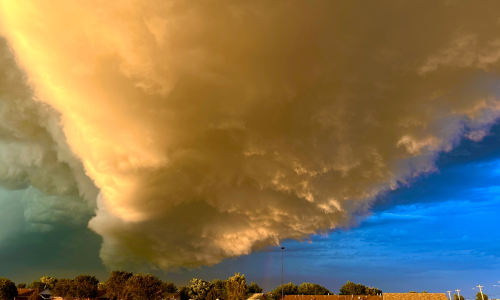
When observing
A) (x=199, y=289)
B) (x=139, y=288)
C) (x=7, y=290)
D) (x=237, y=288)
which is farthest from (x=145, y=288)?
(x=7, y=290)

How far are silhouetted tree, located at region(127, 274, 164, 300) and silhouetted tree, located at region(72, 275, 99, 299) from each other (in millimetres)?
33198

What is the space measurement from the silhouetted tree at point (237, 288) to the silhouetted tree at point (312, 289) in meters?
74.9

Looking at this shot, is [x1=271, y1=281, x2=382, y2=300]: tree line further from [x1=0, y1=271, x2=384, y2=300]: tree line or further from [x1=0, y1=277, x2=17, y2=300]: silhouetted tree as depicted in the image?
[x1=0, y1=277, x2=17, y2=300]: silhouetted tree

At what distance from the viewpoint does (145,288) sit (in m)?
105

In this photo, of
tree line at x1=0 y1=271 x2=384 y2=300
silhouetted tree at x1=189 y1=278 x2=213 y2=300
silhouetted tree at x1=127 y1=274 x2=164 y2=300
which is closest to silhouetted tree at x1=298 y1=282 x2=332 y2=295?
tree line at x1=0 y1=271 x2=384 y2=300

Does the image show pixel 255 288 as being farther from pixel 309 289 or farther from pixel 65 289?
pixel 65 289

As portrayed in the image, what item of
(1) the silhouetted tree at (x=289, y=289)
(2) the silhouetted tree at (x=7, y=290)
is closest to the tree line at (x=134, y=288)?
(2) the silhouetted tree at (x=7, y=290)

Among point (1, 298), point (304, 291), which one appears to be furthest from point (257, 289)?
→ point (1, 298)

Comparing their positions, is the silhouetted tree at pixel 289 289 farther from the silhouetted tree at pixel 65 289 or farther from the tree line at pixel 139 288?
the silhouetted tree at pixel 65 289

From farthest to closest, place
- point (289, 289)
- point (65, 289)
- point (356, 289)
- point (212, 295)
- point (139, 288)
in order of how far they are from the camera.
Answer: point (289, 289)
point (356, 289)
point (65, 289)
point (212, 295)
point (139, 288)

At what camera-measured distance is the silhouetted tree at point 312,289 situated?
575 feet

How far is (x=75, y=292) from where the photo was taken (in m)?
129

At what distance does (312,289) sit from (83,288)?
377 ft

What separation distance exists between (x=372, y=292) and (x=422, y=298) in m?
61.3
